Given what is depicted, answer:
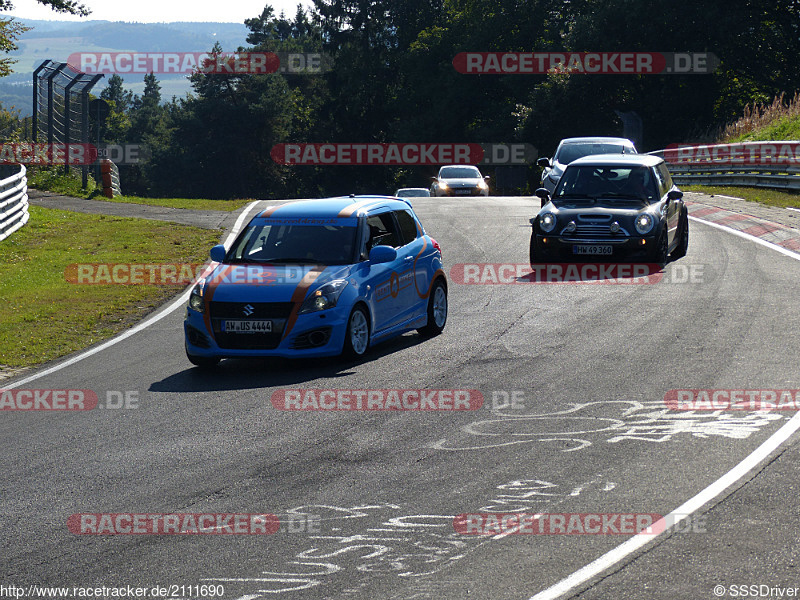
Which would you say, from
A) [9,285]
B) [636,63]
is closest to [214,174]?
[636,63]

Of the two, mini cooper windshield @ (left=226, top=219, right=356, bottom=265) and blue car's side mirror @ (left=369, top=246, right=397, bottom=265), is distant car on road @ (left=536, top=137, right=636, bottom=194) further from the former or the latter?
blue car's side mirror @ (left=369, top=246, right=397, bottom=265)

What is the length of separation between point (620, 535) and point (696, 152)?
97.9ft

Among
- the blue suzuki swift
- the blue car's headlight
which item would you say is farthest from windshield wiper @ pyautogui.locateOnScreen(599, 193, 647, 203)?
the blue car's headlight

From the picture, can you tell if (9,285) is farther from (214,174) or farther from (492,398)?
(214,174)

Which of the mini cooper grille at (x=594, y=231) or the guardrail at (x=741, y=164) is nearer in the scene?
the mini cooper grille at (x=594, y=231)

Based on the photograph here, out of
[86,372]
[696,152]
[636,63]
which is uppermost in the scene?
[636,63]

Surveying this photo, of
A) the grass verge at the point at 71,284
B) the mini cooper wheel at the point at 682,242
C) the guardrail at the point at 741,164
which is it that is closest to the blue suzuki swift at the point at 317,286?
the grass verge at the point at 71,284

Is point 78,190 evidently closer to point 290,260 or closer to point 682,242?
point 682,242

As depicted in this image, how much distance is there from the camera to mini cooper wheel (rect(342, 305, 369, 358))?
453 inches

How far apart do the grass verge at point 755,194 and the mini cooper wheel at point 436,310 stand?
44.2 feet

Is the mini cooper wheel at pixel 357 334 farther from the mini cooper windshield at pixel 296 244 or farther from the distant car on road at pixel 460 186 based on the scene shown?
the distant car on road at pixel 460 186

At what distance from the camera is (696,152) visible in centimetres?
3441

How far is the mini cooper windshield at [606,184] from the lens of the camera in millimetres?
17984

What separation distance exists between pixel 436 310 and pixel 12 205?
1718cm
